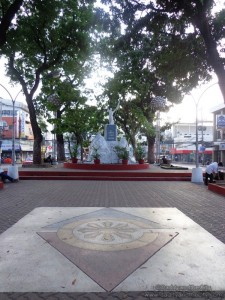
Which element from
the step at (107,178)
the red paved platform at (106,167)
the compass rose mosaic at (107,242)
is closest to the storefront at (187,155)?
the red paved platform at (106,167)

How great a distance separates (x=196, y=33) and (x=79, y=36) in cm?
1365

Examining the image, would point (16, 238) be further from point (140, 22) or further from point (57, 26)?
point (57, 26)

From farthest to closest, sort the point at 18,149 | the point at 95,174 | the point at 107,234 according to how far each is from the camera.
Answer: the point at 18,149, the point at 95,174, the point at 107,234

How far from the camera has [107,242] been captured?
20.2ft

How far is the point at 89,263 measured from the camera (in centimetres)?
513

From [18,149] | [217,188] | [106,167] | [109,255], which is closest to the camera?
[109,255]

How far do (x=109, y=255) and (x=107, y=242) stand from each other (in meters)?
0.70

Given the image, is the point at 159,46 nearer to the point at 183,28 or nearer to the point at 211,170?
the point at 183,28

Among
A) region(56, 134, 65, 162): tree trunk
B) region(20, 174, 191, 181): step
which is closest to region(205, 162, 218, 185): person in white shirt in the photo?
region(20, 174, 191, 181): step

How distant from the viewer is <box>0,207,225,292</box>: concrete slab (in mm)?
4402

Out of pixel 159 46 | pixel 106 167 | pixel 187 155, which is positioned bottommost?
pixel 106 167

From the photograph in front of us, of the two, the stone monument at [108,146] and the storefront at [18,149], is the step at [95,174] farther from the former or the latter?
the storefront at [18,149]

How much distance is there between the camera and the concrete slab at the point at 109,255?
4402 millimetres

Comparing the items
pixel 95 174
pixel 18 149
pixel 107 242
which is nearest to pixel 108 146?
pixel 95 174
